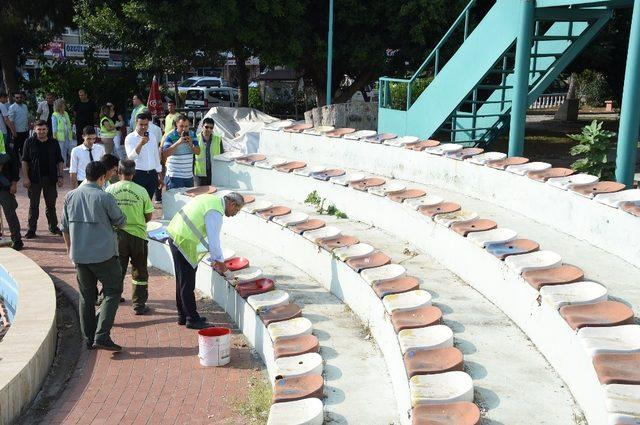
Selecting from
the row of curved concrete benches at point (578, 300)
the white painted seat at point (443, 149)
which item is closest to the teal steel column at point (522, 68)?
the white painted seat at point (443, 149)

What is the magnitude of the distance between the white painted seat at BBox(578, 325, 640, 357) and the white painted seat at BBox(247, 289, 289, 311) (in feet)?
9.76

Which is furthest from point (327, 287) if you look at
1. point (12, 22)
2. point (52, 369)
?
point (12, 22)

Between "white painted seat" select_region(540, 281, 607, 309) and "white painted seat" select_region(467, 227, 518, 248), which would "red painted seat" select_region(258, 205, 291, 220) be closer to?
"white painted seat" select_region(467, 227, 518, 248)

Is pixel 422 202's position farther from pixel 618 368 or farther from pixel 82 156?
pixel 82 156

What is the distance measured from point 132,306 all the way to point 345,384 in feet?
11.9

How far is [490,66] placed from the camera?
10.9m

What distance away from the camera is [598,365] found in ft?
13.0

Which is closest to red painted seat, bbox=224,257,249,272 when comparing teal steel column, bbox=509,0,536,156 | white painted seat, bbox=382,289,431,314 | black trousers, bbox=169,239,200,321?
black trousers, bbox=169,239,200,321

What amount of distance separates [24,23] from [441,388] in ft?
82.7

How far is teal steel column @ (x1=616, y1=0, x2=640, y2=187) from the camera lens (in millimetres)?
7484

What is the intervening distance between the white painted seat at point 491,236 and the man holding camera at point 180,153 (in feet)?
16.6

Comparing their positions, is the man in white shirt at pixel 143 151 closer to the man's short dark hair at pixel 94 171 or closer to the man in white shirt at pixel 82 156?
the man in white shirt at pixel 82 156

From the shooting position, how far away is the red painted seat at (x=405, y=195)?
328 inches

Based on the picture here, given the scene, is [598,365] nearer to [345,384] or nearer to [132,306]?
[345,384]
